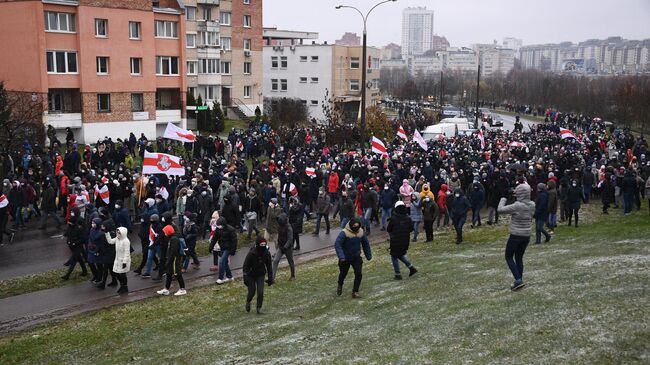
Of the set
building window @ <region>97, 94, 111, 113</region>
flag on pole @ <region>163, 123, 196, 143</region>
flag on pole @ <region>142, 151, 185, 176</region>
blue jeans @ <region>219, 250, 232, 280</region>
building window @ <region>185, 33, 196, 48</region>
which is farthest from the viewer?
building window @ <region>185, 33, 196, 48</region>

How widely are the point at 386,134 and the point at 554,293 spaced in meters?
37.5

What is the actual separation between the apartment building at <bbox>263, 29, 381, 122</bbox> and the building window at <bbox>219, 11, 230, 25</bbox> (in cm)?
1340

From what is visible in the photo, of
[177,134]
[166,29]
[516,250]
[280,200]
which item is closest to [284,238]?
[516,250]

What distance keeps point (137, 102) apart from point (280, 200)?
2752 centimetres

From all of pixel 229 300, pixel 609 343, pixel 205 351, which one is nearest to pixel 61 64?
pixel 229 300

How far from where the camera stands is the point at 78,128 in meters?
43.4

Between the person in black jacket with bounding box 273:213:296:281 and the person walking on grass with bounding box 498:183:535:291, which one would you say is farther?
the person in black jacket with bounding box 273:213:296:281

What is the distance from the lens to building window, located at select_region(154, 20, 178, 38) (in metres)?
48.3

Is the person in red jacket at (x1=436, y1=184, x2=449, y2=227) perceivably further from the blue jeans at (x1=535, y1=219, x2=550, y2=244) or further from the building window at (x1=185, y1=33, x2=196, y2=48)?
the building window at (x1=185, y1=33, x2=196, y2=48)

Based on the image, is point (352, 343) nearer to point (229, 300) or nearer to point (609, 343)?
point (609, 343)

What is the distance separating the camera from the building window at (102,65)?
4400 centimetres

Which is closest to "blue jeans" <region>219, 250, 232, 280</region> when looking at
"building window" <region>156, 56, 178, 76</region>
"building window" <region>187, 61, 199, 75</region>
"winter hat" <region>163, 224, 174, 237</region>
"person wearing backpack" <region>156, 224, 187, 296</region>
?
"person wearing backpack" <region>156, 224, 187, 296</region>

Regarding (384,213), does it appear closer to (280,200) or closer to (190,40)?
(280,200)

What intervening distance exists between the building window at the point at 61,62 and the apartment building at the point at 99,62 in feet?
0.19
